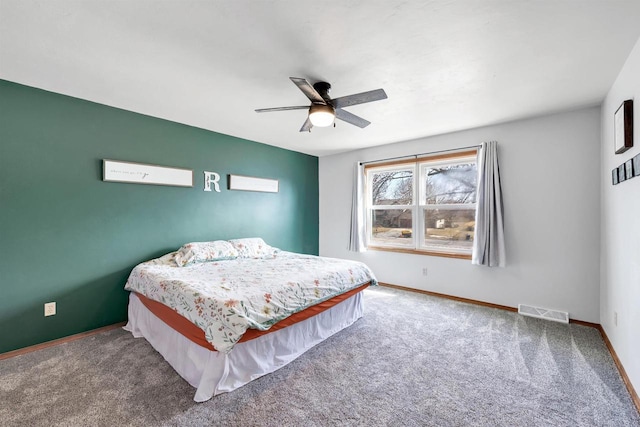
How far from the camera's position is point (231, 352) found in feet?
6.51

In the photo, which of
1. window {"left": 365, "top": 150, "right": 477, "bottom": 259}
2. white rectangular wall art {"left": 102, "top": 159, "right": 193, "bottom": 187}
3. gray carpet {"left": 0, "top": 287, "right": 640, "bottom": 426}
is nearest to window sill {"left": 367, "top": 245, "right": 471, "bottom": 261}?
window {"left": 365, "top": 150, "right": 477, "bottom": 259}

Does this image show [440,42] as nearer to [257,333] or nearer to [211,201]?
[257,333]

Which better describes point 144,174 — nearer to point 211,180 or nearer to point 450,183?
point 211,180

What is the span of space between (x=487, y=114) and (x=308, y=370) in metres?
3.29

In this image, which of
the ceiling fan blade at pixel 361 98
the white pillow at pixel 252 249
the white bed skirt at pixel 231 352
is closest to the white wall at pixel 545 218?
the white bed skirt at pixel 231 352

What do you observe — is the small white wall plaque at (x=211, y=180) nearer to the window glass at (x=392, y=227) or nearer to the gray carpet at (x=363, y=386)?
the gray carpet at (x=363, y=386)

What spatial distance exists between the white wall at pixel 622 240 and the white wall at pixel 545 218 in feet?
0.52

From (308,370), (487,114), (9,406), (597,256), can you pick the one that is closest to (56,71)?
(9,406)

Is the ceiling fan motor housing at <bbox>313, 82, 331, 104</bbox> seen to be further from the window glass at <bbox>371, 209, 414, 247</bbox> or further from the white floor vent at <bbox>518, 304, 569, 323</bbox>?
the white floor vent at <bbox>518, 304, 569, 323</bbox>

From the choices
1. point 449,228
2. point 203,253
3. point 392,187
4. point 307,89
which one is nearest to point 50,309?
point 203,253

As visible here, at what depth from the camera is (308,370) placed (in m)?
2.22

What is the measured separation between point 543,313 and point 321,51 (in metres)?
3.69

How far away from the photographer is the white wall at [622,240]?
6.17 ft

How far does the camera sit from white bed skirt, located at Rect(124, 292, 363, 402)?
1902 mm
